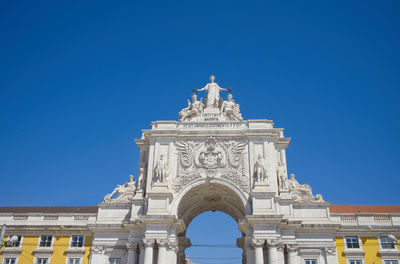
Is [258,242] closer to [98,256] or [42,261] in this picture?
[98,256]

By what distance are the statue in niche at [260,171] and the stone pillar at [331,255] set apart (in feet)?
24.0

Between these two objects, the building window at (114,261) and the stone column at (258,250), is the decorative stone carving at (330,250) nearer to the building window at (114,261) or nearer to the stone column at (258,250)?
the stone column at (258,250)

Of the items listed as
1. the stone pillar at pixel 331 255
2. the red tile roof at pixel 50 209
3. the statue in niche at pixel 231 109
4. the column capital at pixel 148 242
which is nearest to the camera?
the column capital at pixel 148 242

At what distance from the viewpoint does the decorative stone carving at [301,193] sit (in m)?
32.8

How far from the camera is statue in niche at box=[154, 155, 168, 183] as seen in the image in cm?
3228

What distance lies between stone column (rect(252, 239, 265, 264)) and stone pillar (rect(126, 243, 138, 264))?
9343mm

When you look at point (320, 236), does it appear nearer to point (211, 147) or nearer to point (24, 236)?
point (211, 147)

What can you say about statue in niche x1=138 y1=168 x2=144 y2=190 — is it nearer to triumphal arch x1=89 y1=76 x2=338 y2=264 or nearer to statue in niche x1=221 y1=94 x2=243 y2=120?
triumphal arch x1=89 y1=76 x2=338 y2=264

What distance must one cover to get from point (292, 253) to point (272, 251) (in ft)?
7.28

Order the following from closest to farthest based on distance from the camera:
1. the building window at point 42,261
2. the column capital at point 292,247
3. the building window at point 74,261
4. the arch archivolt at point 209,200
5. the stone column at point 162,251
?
the stone column at point 162,251, the column capital at point 292,247, the arch archivolt at point 209,200, the building window at point 74,261, the building window at point 42,261

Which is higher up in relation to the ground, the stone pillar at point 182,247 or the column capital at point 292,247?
the stone pillar at point 182,247

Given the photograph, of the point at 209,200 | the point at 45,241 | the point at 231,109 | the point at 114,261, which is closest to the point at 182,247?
the point at 209,200

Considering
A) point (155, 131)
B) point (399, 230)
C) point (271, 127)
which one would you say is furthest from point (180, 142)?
point (399, 230)

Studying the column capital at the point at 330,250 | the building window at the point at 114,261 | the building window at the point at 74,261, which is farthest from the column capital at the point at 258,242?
the building window at the point at 74,261
